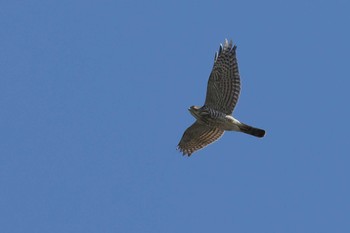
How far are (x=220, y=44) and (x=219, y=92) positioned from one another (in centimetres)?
143

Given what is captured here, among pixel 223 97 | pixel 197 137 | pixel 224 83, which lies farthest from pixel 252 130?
pixel 197 137

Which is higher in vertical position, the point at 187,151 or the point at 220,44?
the point at 220,44

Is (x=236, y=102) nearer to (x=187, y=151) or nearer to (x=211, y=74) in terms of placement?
(x=211, y=74)

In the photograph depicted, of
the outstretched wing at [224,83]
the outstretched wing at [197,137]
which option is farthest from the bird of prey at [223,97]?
the outstretched wing at [197,137]

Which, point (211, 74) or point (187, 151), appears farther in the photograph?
point (187, 151)

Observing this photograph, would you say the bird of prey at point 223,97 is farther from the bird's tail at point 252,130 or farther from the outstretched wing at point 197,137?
the outstretched wing at point 197,137

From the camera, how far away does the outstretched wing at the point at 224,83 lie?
89.2ft

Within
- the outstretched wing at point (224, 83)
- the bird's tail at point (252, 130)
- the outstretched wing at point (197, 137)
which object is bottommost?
the bird's tail at point (252, 130)

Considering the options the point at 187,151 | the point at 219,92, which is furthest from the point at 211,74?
the point at 187,151

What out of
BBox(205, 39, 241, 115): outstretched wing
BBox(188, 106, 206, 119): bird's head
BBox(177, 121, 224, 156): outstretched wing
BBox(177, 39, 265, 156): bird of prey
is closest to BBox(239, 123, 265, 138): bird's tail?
BBox(177, 39, 265, 156): bird of prey

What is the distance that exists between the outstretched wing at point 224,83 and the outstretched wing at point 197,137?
116 cm

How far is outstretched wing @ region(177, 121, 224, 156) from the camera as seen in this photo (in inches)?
1118

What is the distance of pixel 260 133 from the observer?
26953mm

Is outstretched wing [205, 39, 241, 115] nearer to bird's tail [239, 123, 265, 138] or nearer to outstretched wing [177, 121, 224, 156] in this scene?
bird's tail [239, 123, 265, 138]
